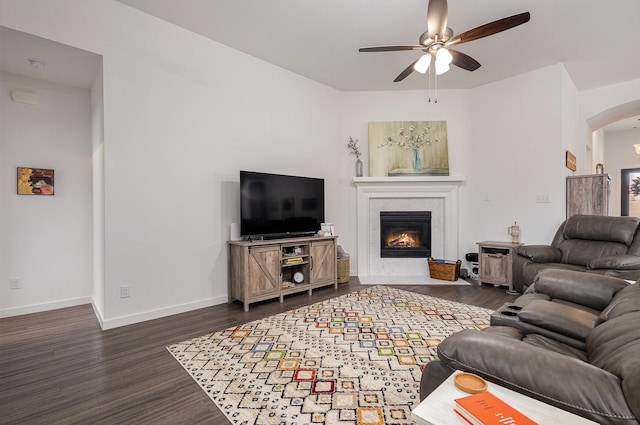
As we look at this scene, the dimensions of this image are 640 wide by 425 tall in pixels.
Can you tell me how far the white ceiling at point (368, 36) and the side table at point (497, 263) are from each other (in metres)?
2.54

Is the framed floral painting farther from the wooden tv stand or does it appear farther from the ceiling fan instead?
the ceiling fan

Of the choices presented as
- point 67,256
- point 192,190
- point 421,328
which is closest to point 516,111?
point 421,328

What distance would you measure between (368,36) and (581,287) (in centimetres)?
320

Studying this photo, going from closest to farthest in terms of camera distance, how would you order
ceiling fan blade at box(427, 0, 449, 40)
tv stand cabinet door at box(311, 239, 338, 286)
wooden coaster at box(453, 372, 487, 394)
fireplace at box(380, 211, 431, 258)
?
wooden coaster at box(453, 372, 487, 394)
ceiling fan blade at box(427, 0, 449, 40)
tv stand cabinet door at box(311, 239, 338, 286)
fireplace at box(380, 211, 431, 258)

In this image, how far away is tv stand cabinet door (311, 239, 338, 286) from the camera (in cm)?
426

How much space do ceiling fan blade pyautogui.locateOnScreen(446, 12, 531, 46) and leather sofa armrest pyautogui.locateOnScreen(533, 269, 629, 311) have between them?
Result: 1.94 metres

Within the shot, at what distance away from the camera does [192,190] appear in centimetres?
360

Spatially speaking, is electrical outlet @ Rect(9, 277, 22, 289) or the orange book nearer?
the orange book

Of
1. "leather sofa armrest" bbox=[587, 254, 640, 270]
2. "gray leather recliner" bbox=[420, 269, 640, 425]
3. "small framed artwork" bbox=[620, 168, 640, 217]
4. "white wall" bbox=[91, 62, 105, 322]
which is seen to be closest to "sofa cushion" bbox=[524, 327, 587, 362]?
"gray leather recliner" bbox=[420, 269, 640, 425]

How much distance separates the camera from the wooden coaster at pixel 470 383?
938 millimetres

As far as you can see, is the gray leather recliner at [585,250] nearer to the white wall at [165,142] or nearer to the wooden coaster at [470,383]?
the wooden coaster at [470,383]

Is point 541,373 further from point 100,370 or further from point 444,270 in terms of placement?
point 444,270

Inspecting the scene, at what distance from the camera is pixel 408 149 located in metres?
5.34

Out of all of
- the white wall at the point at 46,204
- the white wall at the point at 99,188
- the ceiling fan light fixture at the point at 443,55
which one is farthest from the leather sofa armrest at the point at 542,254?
the white wall at the point at 46,204
